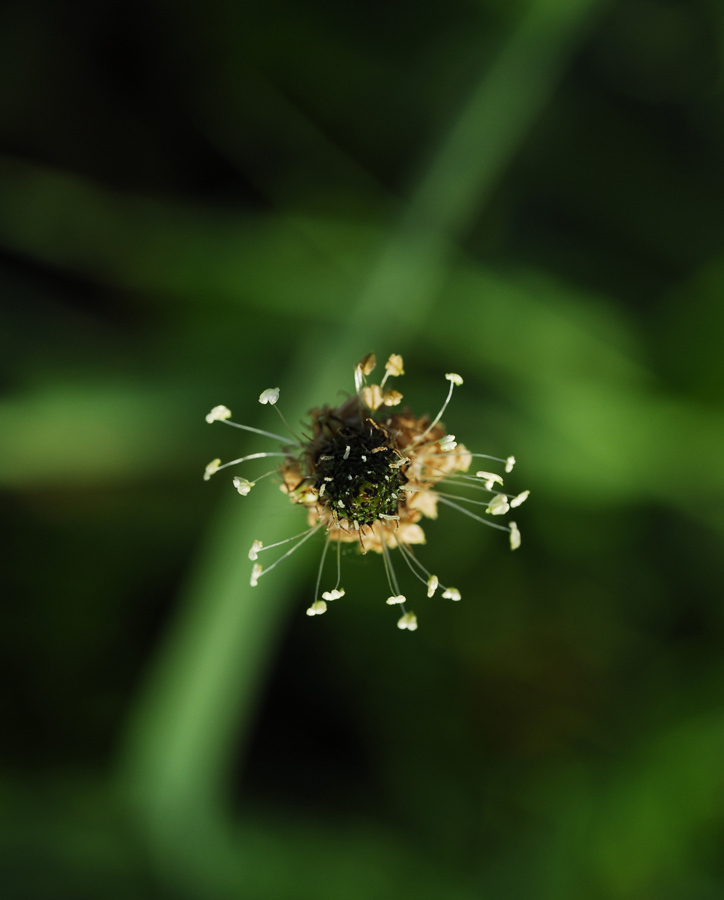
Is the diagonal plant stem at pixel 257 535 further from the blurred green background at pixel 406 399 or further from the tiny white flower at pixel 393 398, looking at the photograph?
the tiny white flower at pixel 393 398

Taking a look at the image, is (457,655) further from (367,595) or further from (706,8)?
(706,8)

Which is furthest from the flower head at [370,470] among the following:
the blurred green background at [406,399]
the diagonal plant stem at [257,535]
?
the blurred green background at [406,399]

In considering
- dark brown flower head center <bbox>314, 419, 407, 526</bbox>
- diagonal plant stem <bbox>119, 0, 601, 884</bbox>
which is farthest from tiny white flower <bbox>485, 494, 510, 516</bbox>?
diagonal plant stem <bbox>119, 0, 601, 884</bbox>

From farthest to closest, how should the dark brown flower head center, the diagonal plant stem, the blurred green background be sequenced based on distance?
the blurred green background
the diagonal plant stem
the dark brown flower head center

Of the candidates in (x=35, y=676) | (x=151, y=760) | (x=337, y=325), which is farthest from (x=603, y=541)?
(x=35, y=676)

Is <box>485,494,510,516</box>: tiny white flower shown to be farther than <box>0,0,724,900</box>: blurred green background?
No

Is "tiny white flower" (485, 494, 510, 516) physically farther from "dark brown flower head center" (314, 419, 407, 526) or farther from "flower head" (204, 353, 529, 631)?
"dark brown flower head center" (314, 419, 407, 526)

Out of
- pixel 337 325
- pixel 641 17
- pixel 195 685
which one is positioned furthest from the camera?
pixel 641 17
